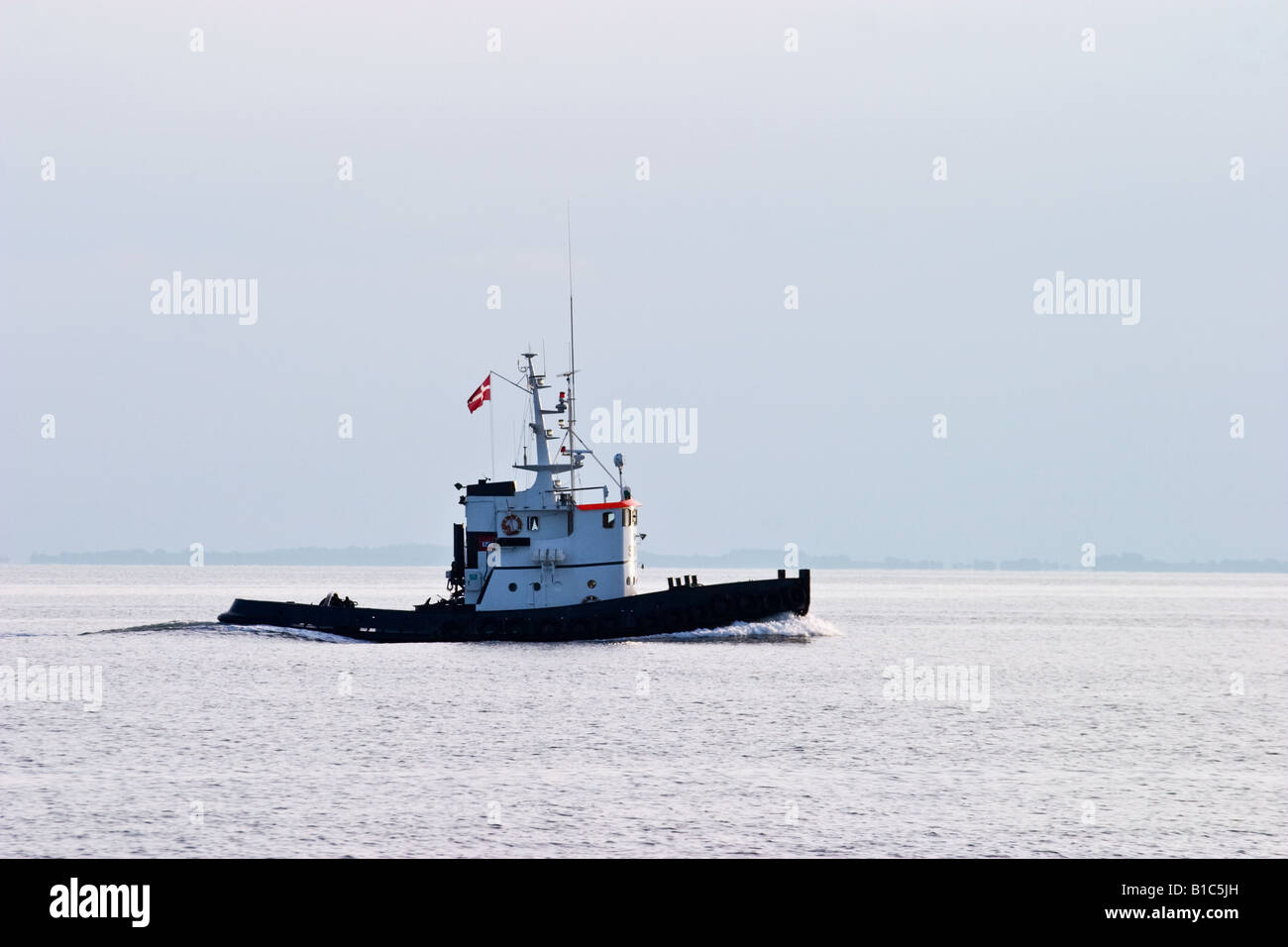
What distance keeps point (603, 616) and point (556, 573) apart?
2.71m

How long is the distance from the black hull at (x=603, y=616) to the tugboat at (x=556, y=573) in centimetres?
4

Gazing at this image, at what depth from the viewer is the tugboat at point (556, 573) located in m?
54.0

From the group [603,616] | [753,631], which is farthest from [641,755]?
A: [753,631]

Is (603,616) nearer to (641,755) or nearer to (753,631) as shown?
(753,631)

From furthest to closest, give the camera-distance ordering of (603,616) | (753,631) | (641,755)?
(753,631), (603,616), (641,755)

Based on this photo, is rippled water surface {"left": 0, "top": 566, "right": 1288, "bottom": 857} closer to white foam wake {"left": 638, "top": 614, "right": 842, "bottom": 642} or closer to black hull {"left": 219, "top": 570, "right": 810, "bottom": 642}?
white foam wake {"left": 638, "top": 614, "right": 842, "bottom": 642}

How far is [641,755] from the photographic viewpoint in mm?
30750

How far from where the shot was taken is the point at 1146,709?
42.1 meters

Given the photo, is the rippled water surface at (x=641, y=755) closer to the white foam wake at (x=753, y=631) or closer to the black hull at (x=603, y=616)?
the white foam wake at (x=753, y=631)

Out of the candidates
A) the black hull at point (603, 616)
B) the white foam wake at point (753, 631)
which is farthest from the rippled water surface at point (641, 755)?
the black hull at point (603, 616)
